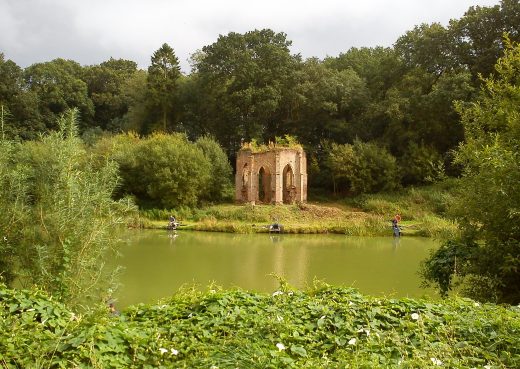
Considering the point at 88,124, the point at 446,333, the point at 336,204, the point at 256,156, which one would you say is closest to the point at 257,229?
the point at 256,156

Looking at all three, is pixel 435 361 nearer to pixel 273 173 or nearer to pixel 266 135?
pixel 273 173

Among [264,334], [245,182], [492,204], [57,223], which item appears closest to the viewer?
[264,334]

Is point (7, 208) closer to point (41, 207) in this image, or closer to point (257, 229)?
point (41, 207)

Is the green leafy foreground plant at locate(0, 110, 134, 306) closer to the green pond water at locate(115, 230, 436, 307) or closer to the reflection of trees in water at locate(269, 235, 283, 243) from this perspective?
the green pond water at locate(115, 230, 436, 307)

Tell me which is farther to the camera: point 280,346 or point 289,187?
point 289,187

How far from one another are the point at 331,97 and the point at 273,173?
1084 centimetres

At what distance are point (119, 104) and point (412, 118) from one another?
3474 centimetres

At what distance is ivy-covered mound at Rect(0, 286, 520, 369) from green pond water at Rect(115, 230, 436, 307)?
232cm

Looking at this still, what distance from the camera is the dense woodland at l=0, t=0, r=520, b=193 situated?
3378cm

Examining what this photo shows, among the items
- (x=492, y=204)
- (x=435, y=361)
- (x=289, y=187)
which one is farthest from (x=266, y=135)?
(x=435, y=361)

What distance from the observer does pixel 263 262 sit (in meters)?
15.1

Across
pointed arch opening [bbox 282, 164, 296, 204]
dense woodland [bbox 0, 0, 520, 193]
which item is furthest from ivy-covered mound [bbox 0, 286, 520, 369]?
pointed arch opening [bbox 282, 164, 296, 204]

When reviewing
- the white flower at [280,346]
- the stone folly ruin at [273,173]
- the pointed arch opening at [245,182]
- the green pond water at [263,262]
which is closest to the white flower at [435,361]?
the white flower at [280,346]

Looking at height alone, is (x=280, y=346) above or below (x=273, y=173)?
below
